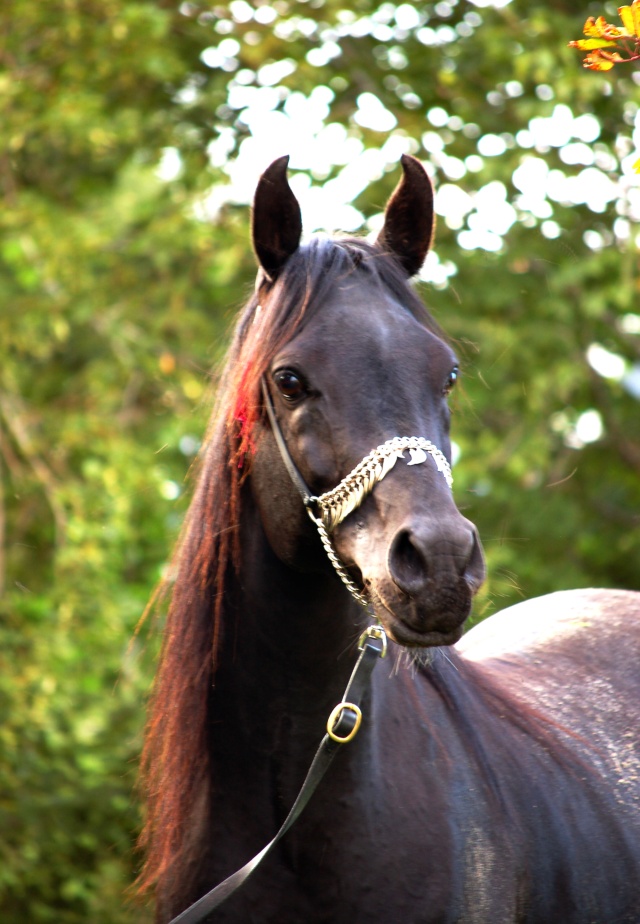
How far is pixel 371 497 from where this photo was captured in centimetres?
206

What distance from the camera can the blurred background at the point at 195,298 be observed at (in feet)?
20.1

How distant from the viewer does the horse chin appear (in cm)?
191

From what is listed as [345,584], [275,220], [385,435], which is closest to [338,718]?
[345,584]

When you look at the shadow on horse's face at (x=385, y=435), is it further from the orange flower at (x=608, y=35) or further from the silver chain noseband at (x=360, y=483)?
the orange flower at (x=608, y=35)

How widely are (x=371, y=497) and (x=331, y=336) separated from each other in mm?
348

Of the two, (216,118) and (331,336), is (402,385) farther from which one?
(216,118)

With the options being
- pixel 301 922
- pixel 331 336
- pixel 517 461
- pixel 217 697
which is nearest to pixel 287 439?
pixel 331 336

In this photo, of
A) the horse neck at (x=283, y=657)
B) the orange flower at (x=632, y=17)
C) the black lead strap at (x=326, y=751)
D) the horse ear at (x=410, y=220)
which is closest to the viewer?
the orange flower at (x=632, y=17)

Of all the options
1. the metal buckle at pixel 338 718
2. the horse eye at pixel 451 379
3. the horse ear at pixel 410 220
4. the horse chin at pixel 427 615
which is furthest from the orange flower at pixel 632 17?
the metal buckle at pixel 338 718

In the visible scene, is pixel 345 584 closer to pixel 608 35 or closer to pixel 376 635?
pixel 376 635

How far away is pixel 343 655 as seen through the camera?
2.34 meters

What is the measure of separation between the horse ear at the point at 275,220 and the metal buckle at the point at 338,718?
37.4 inches

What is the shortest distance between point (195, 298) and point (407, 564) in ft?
19.7

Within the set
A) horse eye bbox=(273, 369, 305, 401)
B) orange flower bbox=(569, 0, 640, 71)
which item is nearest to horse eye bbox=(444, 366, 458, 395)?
horse eye bbox=(273, 369, 305, 401)
